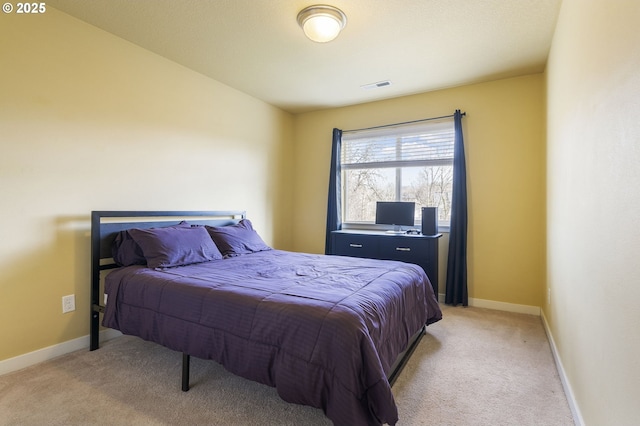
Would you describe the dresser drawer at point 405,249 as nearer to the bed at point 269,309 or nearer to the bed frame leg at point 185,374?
the bed at point 269,309

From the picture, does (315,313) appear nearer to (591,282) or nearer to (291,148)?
(591,282)

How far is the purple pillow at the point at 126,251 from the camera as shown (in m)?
2.47

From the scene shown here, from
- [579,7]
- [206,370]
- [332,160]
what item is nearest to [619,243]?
[579,7]

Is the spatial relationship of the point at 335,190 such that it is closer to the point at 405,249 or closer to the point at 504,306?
the point at 405,249

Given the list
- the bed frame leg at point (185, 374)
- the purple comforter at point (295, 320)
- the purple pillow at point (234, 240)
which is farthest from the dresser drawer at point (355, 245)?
the bed frame leg at point (185, 374)

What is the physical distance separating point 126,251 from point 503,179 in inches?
148

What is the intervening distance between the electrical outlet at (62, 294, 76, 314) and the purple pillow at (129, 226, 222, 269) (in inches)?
24.7

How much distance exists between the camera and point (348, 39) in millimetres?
2646

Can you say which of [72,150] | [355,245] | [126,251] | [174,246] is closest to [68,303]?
[126,251]

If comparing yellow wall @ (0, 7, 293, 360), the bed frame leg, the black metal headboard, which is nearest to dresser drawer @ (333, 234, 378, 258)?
yellow wall @ (0, 7, 293, 360)

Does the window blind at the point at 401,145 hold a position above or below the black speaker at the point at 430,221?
above

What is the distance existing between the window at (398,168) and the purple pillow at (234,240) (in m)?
1.61

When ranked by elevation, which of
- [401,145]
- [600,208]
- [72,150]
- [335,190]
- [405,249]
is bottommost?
[405,249]

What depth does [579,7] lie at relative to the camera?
5.56 feet
